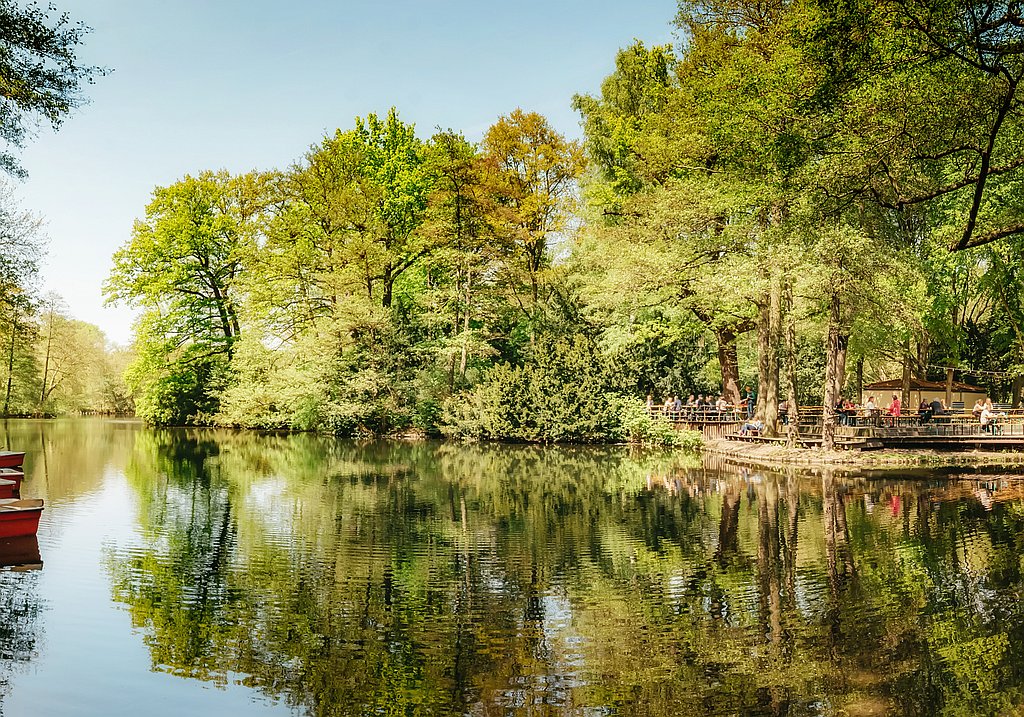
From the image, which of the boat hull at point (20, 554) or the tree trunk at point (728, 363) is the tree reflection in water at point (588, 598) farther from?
the tree trunk at point (728, 363)

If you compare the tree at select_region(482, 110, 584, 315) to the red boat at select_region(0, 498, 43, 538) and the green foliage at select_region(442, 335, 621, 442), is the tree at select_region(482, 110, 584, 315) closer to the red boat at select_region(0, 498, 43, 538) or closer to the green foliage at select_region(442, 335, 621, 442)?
the green foliage at select_region(442, 335, 621, 442)

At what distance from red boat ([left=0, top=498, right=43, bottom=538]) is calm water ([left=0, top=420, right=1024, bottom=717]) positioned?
544 millimetres

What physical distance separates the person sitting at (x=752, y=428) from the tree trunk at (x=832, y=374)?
3853 mm

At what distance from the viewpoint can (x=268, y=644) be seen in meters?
7.98

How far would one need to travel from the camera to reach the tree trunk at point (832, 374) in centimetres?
2462

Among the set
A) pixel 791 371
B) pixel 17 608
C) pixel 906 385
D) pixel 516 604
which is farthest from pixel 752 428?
pixel 17 608

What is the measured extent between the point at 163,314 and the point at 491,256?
20344mm

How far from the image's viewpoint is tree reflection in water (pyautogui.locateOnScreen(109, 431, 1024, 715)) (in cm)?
673

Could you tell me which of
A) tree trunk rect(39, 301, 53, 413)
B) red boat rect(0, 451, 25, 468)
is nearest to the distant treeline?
red boat rect(0, 451, 25, 468)

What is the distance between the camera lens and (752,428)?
29.8m

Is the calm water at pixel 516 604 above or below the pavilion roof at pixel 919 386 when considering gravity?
below

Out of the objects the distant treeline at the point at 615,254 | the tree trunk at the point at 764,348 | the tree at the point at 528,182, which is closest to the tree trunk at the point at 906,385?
the distant treeline at the point at 615,254

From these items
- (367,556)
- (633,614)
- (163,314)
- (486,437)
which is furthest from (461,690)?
(163,314)

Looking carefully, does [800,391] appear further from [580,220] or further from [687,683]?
[687,683]
